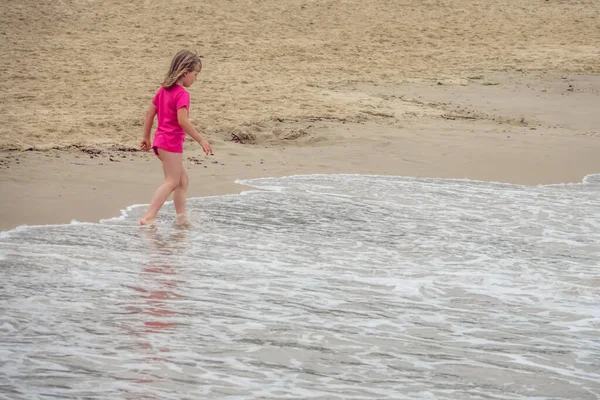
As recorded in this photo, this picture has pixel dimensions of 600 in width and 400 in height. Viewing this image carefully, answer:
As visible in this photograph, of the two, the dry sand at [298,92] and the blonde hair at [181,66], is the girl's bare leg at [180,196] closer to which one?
the dry sand at [298,92]

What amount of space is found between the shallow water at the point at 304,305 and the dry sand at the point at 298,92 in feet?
3.89

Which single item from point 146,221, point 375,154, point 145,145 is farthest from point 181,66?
point 375,154

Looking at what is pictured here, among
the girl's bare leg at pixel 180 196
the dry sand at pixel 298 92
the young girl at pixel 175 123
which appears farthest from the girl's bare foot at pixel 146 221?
the dry sand at pixel 298 92

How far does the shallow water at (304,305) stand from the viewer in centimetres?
369

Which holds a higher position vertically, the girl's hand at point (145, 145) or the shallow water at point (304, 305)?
the girl's hand at point (145, 145)

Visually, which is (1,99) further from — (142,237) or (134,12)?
Answer: (134,12)

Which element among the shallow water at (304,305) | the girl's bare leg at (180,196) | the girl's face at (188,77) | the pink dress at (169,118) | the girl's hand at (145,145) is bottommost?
the shallow water at (304,305)

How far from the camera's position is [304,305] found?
478 centimetres

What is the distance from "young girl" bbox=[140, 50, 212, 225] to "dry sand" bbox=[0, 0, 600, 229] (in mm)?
574

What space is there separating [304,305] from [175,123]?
2.64 metres

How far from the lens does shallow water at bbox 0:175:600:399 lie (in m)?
3.69

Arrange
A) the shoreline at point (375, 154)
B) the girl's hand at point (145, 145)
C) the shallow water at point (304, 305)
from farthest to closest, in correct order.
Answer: the shoreline at point (375, 154) → the girl's hand at point (145, 145) → the shallow water at point (304, 305)

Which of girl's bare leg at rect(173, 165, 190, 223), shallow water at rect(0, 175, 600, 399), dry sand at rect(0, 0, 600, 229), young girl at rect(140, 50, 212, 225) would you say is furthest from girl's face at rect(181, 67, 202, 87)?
dry sand at rect(0, 0, 600, 229)

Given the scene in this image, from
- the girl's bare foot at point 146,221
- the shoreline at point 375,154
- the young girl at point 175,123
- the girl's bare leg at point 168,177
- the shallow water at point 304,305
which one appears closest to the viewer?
the shallow water at point 304,305
